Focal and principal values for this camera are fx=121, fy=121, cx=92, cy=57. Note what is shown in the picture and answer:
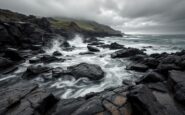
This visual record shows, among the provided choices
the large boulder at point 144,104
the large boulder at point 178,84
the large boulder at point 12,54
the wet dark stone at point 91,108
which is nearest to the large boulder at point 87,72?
the wet dark stone at point 91,108

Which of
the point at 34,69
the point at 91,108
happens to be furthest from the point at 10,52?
the point at 91,108

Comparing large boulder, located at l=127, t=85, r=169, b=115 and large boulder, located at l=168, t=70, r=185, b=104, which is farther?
large boulder, located at l=168, t=70, r=185, b=104

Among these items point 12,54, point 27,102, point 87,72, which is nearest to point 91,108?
point 27,102

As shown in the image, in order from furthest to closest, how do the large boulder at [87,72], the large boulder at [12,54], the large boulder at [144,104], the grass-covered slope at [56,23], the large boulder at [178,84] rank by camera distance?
the grass-covered slope at [56,23] → the large boulder at [12,54] → the large boulder at [87,72] → the large boulder at [178,84] → the large boulder at [144,104]

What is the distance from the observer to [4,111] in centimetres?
607

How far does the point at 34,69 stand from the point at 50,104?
287 inches

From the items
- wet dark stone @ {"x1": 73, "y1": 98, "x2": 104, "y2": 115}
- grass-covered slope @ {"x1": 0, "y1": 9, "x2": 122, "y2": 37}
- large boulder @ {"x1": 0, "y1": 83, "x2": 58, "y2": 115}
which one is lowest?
wet dark stone @ {"x1": 73, "y1": 98, "x2": 104, "y2": 115}

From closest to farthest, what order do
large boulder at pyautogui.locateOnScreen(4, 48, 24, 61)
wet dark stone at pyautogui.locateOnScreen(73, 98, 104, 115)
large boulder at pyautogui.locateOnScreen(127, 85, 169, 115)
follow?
large boulder at pyautogui.locateOnScreen(127, 85, 169, 115)
wet dark stone at pyautogui.locateOnScreen(73, 98, 104, 115)
large boulder at pyautogui.locateOnScreen(4, 48, 24, 61)

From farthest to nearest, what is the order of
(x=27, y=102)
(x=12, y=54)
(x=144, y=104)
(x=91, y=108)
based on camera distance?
(x=12, y=54)
(x=27, y=102)
(x=91, y=108)
(x=144, y=104)

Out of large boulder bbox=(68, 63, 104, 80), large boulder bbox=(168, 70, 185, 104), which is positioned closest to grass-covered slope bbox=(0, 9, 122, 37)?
large boulder bbox=(68, 63, 104, 80)

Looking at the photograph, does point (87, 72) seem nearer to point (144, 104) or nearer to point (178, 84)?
point (144, 104)

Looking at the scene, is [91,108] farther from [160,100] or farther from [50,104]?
[160,100]

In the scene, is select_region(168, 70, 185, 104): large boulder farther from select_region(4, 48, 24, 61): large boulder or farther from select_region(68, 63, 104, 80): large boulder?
select_region(4, 48, 24, 61): large boulder

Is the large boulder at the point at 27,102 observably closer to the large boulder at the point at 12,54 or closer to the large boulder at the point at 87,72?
the large boulder at the point at 87,72
